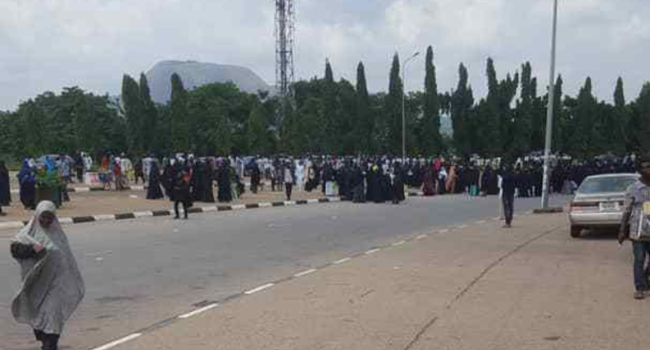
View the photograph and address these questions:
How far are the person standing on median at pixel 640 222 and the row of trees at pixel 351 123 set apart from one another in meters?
54.5

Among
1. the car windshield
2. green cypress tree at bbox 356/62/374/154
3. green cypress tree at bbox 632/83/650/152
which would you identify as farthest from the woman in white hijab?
green cypress tree at bbox 632/83/650/152

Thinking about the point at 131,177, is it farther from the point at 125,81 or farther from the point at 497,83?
the point at 497,83

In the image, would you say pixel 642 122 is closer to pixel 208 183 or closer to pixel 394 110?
pixel 394 110

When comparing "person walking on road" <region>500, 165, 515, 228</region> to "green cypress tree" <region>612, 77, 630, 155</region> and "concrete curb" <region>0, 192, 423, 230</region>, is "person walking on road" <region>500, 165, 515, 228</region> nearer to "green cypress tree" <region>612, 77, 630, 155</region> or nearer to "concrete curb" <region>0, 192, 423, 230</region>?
"concrete curb" <region>0, 192, 423, 230</region>

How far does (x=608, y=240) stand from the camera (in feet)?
57.7

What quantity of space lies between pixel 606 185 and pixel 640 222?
8.89 meters

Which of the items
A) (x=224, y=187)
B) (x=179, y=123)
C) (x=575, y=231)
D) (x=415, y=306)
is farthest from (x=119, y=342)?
(x=179, y=123)

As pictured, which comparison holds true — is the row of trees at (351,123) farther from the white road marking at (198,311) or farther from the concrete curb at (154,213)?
the white road marking at (198,311)

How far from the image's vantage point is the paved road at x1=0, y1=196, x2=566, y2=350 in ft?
30.4

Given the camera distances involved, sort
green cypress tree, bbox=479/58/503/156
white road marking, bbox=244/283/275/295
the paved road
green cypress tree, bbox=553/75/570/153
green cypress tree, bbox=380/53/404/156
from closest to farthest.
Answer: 1. the paved road
2. white road marking, bbox=244/283/275/295
3. green cypress tree, bbox=380/53/404/156
4. green cypress tree, bbox=479/58/503/156
5. green cypress tree, bbox=553/75/570/153

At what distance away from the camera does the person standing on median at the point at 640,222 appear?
972 cm

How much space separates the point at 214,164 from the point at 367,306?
84.9 feet

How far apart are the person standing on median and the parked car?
7.34 meters

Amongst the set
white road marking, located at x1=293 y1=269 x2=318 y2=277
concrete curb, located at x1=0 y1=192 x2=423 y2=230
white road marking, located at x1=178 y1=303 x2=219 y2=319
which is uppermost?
white road marking, located at x1=178 y1=303 x2=219 y2=319
